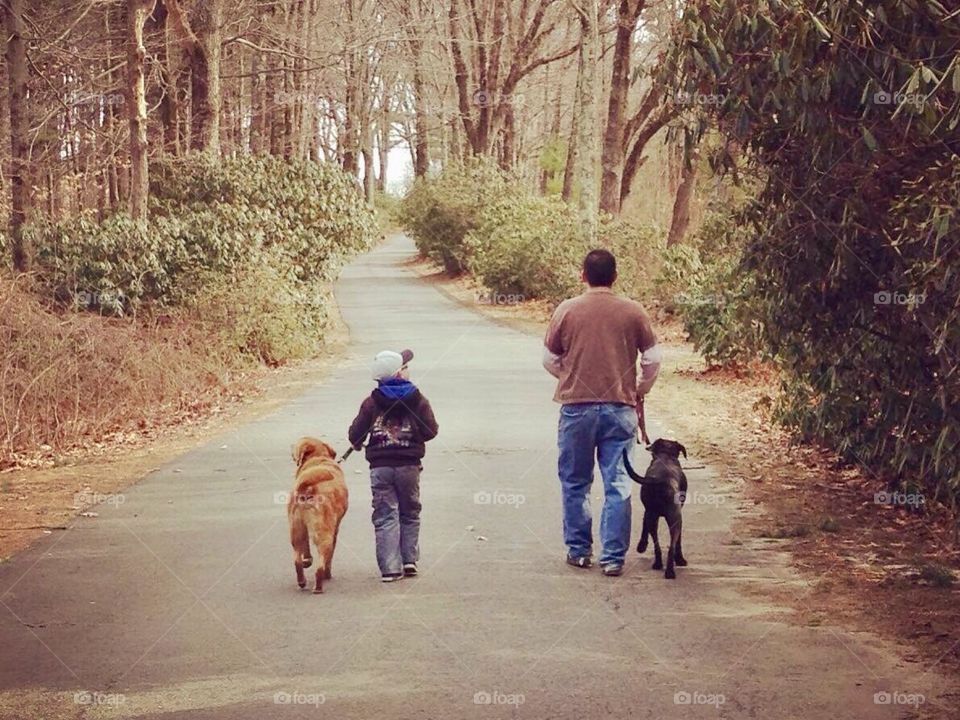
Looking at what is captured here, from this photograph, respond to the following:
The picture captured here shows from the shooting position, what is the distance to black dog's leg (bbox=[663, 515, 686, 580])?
799cm

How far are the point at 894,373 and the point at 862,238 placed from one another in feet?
3.67

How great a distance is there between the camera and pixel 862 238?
8.88 meters

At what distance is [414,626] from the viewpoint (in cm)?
691

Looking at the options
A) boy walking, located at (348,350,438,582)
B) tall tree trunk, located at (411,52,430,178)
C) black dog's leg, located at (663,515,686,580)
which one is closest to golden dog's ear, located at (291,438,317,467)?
boy walking, located at (348,350,438,582)

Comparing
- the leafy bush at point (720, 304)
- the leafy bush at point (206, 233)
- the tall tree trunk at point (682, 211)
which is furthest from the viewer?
the tall tree trunk at point (682, 211)

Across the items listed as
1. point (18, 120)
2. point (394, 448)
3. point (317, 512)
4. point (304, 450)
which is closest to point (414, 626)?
point (317, 512)

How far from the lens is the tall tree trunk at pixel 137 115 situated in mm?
21703

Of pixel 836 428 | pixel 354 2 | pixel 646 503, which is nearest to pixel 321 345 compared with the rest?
pixel 836 428

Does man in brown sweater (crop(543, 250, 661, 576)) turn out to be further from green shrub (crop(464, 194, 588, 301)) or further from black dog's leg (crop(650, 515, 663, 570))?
green shrub (crop(464, 194, 588, 301))

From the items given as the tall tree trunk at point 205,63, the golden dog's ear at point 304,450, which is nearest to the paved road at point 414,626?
the golden dog's ear at point 304,450

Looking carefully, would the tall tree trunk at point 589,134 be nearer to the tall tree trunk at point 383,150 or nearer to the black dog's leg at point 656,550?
the black dog's leg at point 656,550

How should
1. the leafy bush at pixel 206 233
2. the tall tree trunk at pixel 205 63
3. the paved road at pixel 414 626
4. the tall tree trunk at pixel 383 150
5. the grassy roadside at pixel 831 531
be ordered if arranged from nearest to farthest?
the paved road at pixel 414 626, the grassy roadside at pixel 831 531, the leafy bush at pixel 206 233, the tall tree trunk at pixel 205 63, the tall tree trunk at pixel 383 150

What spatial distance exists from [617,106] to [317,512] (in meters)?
23.8

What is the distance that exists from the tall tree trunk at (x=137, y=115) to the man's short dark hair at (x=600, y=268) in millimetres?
15197
